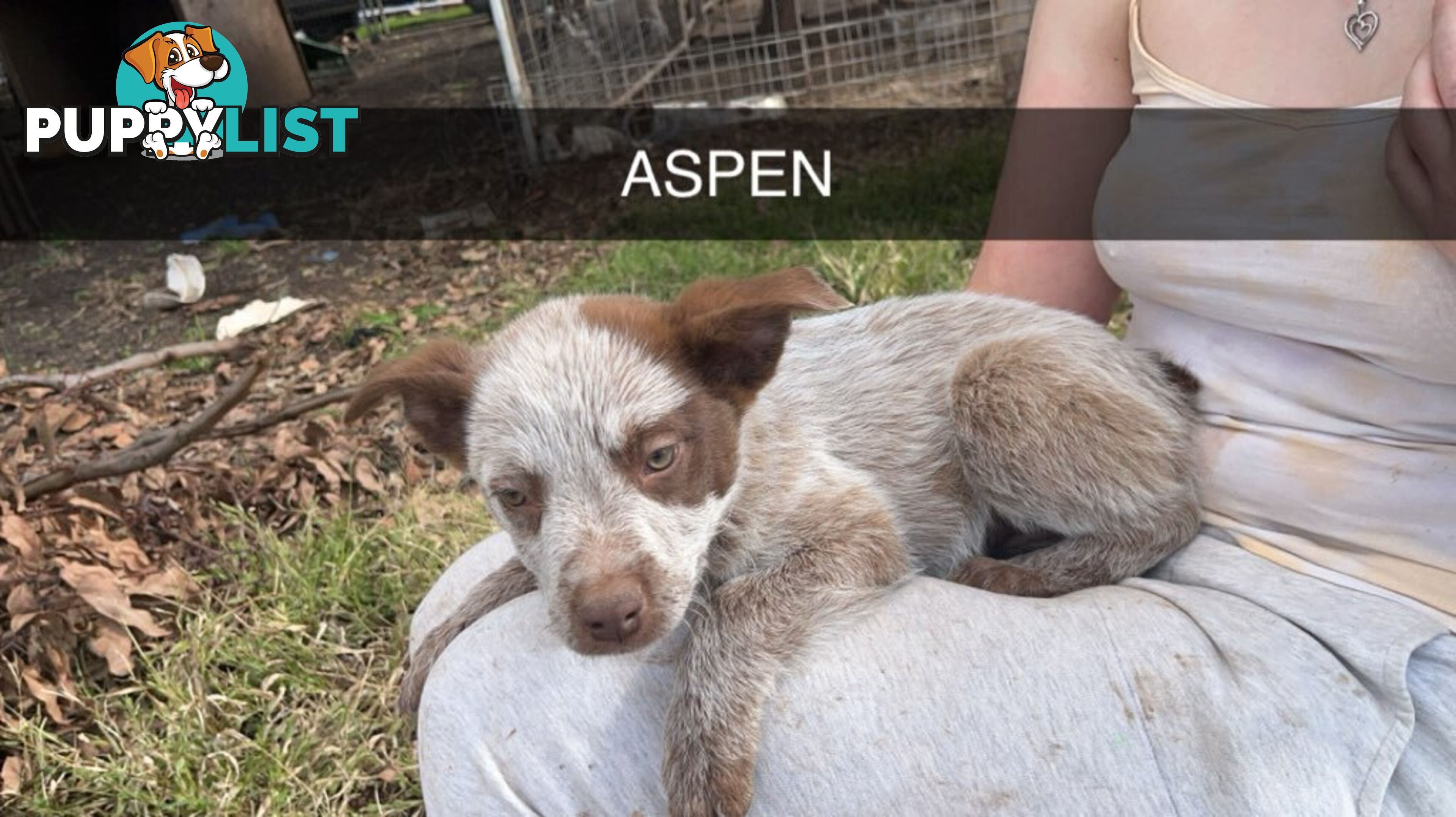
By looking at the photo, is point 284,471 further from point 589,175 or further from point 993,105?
point 993,105

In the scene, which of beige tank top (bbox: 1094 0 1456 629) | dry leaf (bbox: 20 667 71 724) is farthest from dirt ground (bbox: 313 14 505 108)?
beige tank top (bbox: 1094 0 1456 629)

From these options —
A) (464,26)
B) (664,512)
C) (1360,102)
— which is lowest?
(664,512)

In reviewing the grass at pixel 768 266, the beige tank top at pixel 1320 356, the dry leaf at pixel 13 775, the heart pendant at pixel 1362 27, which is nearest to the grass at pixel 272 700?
the dry leaf at pixel 13 775

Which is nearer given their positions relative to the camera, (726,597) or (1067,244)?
(726,597)

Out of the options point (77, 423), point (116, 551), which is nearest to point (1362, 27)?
point (116, 551)

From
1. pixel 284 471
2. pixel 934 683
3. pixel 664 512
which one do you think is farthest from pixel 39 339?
pixel 934 683

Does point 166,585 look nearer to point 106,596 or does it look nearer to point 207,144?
point 106,596

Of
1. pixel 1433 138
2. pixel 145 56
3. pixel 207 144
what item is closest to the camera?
pixel 1433 138
